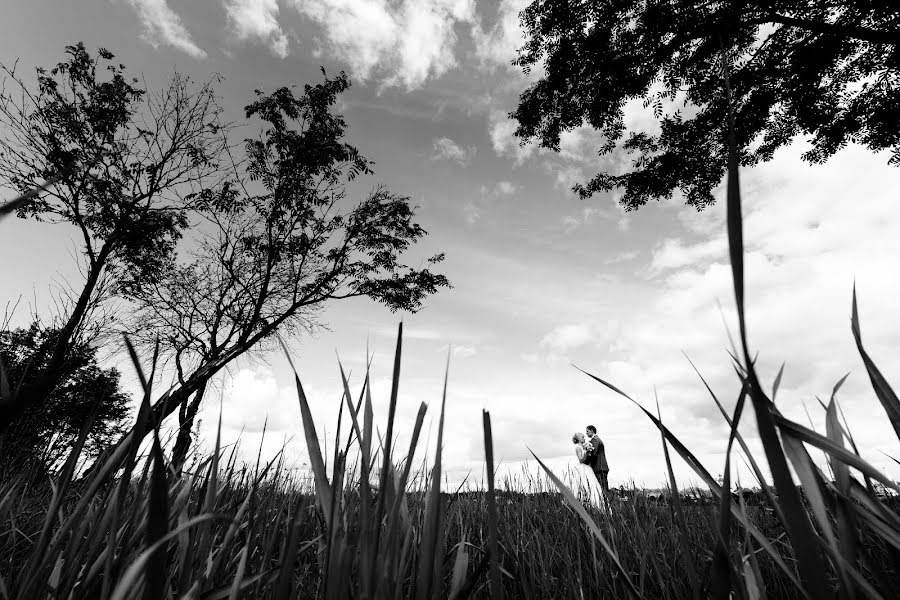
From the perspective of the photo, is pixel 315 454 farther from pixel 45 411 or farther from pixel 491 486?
pixel 45 411

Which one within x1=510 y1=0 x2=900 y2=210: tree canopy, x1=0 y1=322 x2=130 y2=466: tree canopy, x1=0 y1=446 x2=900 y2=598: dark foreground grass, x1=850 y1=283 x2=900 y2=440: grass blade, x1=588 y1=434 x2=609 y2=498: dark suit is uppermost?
x1=510 y1=0 x2=900 y2=210: tree canopy

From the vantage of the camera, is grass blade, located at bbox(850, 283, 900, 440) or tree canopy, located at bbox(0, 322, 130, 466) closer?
grass blade, located at bbox(850, 283, 900, 440)

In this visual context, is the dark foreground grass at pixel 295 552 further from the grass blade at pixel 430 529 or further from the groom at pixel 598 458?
the groom at pixel 598 458

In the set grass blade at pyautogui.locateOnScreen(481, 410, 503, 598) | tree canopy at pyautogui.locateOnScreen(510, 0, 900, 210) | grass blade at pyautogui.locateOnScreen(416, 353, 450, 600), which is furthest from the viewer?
tree canopy at pyautogui.locateOnScreen(510, 0, 900, 210)

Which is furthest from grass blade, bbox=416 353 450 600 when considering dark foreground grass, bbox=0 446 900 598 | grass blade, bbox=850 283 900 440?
grass blade, bbox=850 283 900 440

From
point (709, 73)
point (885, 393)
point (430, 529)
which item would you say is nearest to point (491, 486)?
point (430, 529)

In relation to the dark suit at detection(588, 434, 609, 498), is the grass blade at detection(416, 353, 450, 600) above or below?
below

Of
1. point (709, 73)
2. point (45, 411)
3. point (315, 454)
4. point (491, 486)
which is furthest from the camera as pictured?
point (709, 73)

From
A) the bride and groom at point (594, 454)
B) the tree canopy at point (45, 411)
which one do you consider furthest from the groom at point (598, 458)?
the tree canopy at point (45, 411)

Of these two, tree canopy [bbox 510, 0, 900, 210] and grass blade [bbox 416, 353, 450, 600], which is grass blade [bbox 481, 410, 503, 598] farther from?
tree canopy [bbox 510, 0, 900, 210]

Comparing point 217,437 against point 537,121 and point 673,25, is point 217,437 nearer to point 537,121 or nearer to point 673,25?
point 673,25

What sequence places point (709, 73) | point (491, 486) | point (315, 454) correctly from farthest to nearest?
point (709, 73) → point (315, 454) → point (491, 486)

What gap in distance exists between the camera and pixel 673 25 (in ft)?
29.5

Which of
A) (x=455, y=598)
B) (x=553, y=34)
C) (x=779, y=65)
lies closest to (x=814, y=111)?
(x=779, y=65)
